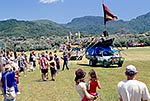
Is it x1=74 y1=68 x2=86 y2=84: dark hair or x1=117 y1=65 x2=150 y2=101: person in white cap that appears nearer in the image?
x1=117 y1=65 x2=150 y2=101: person in white cap

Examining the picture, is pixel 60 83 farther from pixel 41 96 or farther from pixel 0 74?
pixel 0 74

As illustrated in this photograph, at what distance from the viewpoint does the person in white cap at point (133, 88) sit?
21.1 ft

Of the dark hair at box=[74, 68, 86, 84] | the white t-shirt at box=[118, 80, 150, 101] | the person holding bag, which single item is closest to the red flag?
the person holding bag

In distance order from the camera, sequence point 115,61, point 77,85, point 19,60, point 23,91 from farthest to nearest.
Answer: point 115,61 → point 19,60 → point 23,91 → point 77,85

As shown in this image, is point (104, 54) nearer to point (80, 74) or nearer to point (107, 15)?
point (107, 15)

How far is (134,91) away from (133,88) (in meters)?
0.06

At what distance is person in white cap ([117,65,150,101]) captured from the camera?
6.42m

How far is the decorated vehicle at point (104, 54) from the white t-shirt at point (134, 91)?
24.1 metres

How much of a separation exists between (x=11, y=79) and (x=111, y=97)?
5.91 metres

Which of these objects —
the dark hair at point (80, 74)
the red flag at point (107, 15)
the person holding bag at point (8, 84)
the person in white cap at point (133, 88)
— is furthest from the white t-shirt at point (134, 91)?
the red flag at point (107, 15)

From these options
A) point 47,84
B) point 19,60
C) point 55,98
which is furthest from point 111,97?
point 19,60

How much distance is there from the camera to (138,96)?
6477mm

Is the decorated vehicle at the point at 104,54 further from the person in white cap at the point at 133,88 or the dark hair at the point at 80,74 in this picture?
the person in white cap at the point at 133,88

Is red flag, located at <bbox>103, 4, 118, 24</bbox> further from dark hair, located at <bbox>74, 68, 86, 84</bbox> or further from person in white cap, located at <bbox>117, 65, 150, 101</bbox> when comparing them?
person in white cap, located at <bbox>117, 65, 150, 101</bbox>
